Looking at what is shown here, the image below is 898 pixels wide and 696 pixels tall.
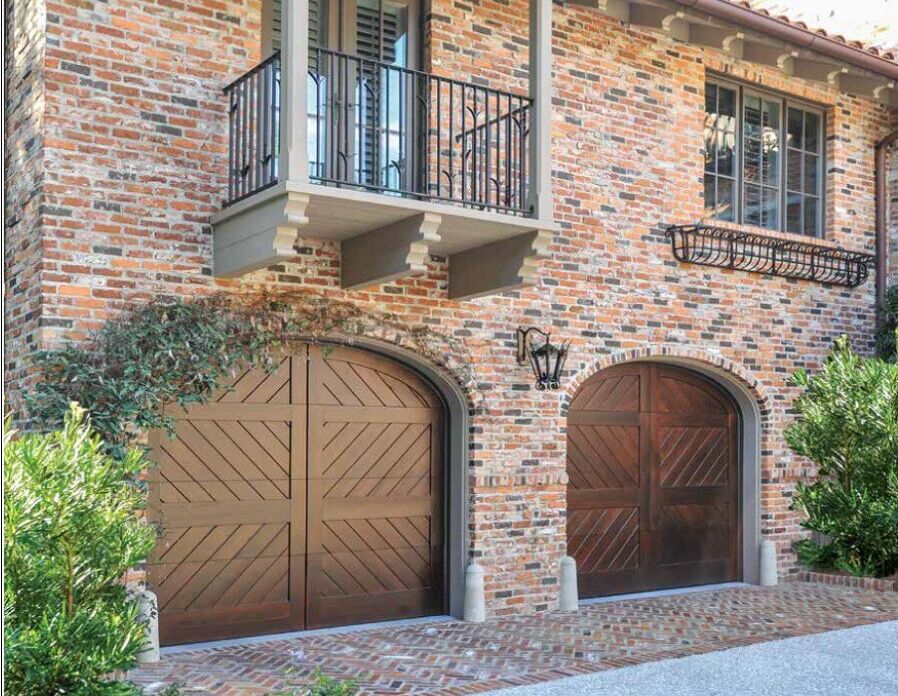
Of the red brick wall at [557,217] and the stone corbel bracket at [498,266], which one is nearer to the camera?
the red brick wall at [557,217]

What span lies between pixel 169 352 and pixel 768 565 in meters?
6.77

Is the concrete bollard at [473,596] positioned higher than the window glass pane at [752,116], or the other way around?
the window glass pane at [752,116]

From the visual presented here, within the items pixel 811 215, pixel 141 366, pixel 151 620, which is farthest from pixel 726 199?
pixel 151 620

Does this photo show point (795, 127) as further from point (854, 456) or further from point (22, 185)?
point (22, 185)

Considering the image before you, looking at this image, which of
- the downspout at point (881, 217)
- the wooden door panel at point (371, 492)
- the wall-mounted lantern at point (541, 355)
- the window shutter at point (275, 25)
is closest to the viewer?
the window shutter at point (275, 25)

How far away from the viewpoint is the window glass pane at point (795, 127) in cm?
1183

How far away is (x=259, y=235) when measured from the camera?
24.6 feet

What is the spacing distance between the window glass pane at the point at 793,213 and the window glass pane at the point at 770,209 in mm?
208

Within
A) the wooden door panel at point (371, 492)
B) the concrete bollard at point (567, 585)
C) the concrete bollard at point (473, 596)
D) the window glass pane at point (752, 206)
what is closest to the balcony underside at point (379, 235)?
the wooden door panel at point (371, 492)

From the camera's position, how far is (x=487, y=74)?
9.40 m

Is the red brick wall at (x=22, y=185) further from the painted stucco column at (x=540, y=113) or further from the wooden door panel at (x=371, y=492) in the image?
the painted stucco column at (x=540, y=113)

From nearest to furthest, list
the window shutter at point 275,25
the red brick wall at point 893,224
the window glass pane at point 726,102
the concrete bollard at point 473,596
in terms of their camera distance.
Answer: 1. the window shutter at point 275,25
2. the concrete bollard at point 473,596
3. the window glass pane at point 726,102
4. the red brick wall at point 893,224

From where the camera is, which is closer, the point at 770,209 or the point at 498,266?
the point at 498,266

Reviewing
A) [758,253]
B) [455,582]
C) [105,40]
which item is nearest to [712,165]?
[758,253]
